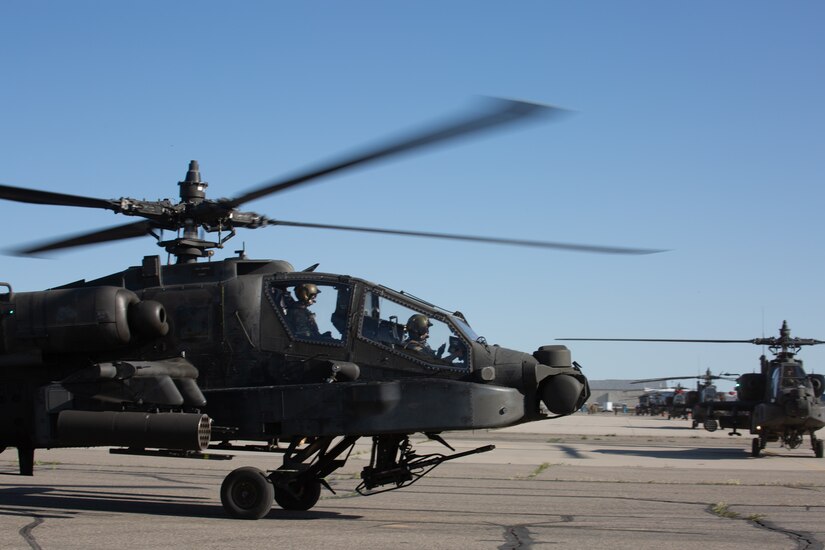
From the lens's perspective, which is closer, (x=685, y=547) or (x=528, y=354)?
(x=685, y=547)

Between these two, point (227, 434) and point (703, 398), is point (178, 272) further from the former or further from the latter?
point (703, 398)

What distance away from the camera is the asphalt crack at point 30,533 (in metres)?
8.26

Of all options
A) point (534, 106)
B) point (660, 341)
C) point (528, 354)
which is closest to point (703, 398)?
point (660, 341)

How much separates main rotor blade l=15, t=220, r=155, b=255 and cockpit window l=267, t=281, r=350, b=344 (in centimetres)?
196

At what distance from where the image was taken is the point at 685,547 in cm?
857

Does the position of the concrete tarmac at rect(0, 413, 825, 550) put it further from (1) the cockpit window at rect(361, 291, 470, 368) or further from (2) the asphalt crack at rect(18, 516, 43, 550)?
(1) the cockpit window at rect(361, 291, 470, 368)

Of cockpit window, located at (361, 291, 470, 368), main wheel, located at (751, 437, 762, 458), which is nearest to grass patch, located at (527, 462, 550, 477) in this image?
cockpit window, located at (361, 291, 470, 368)

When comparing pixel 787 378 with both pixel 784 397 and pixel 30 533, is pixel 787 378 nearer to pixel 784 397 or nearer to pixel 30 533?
pixel 784 397

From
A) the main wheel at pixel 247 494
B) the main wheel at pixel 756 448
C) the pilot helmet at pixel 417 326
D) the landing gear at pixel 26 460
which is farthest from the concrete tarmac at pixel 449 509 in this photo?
the main wheel at pixel 756 448

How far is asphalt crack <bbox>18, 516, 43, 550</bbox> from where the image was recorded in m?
8.26

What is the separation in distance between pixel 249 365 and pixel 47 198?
286 centimetres

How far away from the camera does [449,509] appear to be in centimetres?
1177

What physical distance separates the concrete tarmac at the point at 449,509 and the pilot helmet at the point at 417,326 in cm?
203

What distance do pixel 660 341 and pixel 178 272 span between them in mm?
15621
